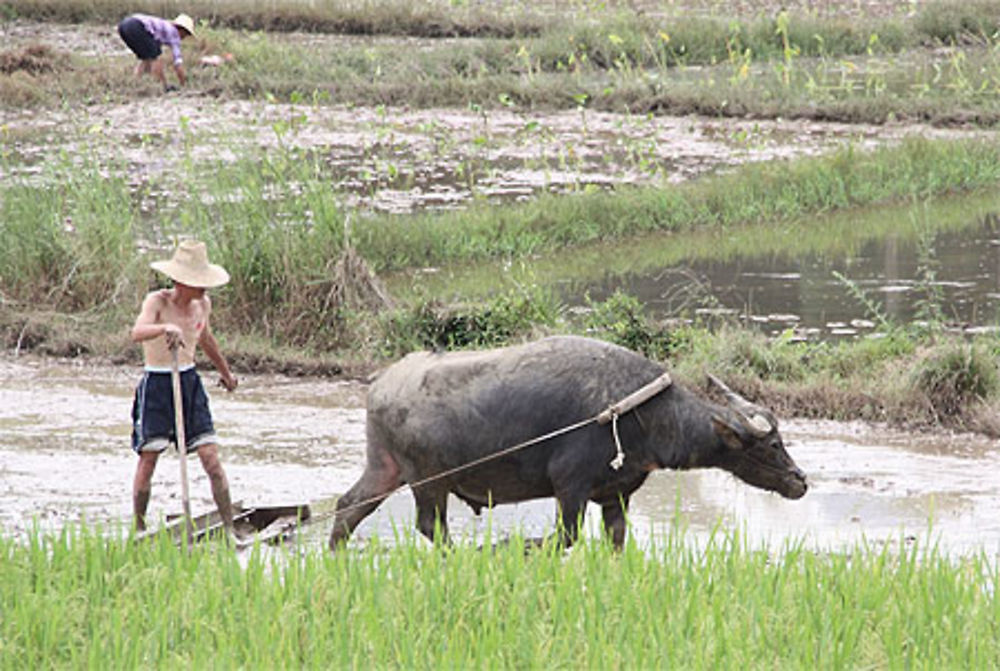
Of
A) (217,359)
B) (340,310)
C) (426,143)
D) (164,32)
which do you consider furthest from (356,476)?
(164,32)

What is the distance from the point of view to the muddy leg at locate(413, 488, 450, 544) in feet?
18.1

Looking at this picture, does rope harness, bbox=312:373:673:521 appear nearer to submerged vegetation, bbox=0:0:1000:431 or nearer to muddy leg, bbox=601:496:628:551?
muddy leg, bbox=601:496:628:551

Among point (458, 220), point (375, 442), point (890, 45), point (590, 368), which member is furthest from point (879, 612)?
point (890, 45)

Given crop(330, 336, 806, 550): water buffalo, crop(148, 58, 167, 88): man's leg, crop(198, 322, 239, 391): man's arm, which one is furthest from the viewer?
crop(148, 58, 167, 88): man's leg

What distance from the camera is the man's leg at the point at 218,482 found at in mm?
5668

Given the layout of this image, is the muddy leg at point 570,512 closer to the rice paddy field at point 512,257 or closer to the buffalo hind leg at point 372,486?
the rice paddy field at point 512,257

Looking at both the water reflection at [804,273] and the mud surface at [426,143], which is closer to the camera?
the water reflection at [804,273]

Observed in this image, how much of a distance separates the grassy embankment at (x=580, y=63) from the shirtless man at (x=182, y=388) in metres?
9.56

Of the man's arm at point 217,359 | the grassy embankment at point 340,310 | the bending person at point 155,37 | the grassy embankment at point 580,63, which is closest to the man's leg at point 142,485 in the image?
the man's arm at point 217,359

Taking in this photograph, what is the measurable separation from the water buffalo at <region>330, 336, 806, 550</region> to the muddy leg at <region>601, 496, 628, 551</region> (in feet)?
0.26

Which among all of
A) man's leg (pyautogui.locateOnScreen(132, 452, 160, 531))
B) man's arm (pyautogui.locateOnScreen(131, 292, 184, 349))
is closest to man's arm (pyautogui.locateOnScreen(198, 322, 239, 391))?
man's arm (pyautogui.locateOnScreen(131, 292, 184, 349))

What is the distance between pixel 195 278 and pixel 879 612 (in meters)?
2.57

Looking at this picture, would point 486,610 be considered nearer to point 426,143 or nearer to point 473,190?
point 473,190

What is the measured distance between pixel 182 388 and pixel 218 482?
1.14 feet
